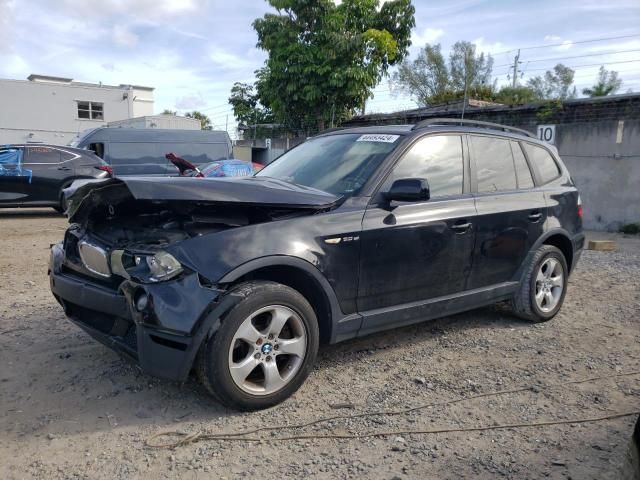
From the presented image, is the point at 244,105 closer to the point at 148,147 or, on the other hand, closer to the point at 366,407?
the point at 148,147

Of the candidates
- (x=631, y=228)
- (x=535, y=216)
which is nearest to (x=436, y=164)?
(x=535, y=216)

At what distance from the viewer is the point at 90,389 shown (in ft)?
11.6

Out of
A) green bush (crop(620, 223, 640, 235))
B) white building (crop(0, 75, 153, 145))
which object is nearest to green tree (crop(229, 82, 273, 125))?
white building (crop(0, 75, 153, 145))

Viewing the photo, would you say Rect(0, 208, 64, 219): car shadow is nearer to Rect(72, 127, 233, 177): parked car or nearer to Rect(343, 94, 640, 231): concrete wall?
Rect(72, 127, 233, 177): parked car

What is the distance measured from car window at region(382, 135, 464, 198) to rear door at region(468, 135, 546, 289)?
0.18 meters

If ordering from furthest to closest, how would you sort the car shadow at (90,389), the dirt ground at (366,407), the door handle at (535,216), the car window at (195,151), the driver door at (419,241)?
the car window at (195,151)
the door handle at (535,216)
the driver door at (419,241)
the car shadow at (90,389)
the dirt ground at (366,407)

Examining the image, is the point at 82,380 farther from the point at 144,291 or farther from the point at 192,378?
the point at 144,291

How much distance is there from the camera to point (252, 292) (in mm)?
3135

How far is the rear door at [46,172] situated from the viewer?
11914 millimetres

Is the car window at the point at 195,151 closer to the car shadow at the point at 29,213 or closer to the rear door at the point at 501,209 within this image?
the car shadow at the point at 29,213

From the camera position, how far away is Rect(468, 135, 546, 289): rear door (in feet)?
14.6

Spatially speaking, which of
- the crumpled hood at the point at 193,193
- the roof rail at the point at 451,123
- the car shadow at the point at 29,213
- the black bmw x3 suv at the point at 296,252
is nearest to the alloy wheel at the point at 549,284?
the black bmw x3 suv at the point at 296,252

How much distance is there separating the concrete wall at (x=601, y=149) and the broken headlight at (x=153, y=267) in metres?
11.3

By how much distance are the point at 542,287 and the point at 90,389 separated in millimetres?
3904
